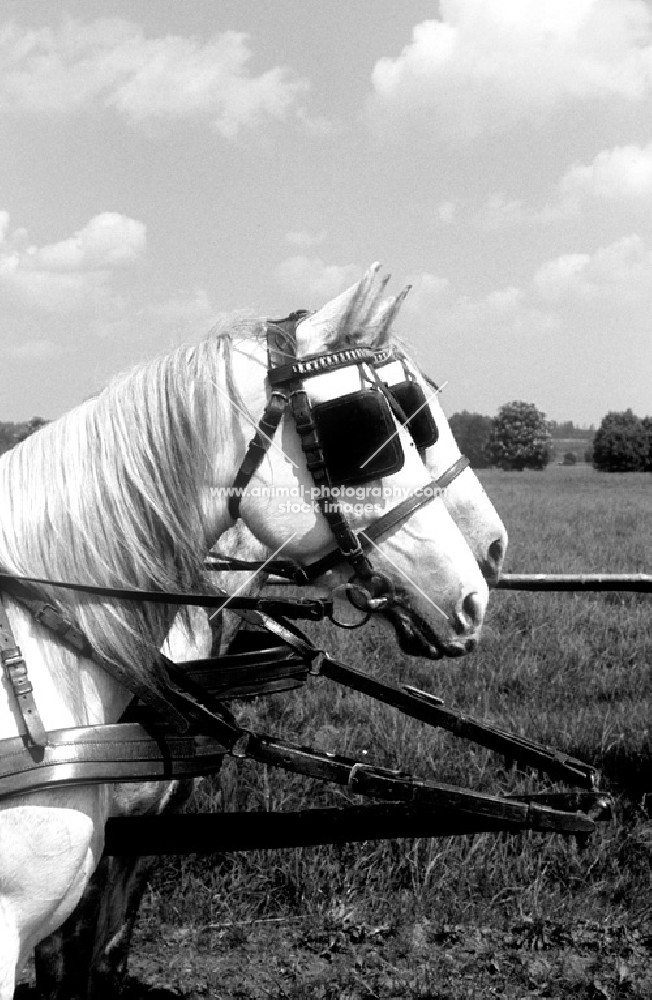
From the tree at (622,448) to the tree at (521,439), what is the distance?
465 cm

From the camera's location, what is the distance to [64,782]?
1732 mm

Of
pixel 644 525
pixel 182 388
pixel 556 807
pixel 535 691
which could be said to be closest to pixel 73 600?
pixel 182 388

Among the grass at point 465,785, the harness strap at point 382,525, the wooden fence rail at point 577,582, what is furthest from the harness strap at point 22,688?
the wooden fence rail at point 577,582

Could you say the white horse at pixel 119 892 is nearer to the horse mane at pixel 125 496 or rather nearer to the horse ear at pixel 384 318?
the horse mane at pixel 125 496

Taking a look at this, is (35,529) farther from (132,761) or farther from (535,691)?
(535,691)

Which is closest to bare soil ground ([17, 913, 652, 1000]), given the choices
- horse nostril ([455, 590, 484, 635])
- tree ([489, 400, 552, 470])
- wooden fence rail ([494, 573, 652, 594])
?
wooden fence rail ([494, 573, 652, 594])

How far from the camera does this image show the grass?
3.42 metres

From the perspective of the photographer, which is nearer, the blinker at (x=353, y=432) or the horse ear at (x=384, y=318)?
the blinker at (x=353, y=432)

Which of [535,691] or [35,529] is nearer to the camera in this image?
[35,529]

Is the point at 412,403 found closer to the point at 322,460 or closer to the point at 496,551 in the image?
the point at 322,460

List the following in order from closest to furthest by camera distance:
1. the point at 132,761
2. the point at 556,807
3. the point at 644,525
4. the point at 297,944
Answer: the point at 132,761 < the point at 556,807 < the point at 297,944 < the point at 644,525

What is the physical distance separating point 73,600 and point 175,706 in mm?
365

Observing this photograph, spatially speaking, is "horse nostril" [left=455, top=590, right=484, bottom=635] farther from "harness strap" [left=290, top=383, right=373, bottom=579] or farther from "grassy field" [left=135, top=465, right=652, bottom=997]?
"grassy field" [left=135, top=465, right=652, bottom=997]

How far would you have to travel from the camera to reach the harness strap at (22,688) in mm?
1708
